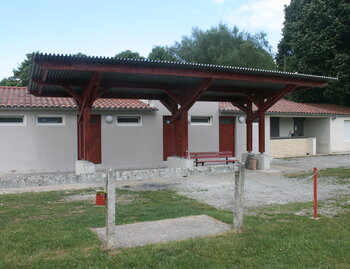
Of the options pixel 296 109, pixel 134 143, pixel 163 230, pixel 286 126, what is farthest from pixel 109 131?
pixel 286 126

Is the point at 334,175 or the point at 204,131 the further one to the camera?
the point at 204,131

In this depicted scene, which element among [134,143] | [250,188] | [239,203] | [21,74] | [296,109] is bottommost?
[250,188]

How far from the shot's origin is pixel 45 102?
1373 centimetres

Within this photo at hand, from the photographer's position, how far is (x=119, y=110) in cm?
1463

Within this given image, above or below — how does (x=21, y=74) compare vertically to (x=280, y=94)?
above

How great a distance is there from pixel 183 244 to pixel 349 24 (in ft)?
79.0

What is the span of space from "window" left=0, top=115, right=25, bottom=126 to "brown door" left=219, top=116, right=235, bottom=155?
9228mm

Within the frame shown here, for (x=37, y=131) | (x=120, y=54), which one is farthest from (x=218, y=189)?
(x=120, y=54)

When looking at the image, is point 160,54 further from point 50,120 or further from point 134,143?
point 50,120

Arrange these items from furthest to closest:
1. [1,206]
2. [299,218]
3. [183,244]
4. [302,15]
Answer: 1. [302,15]
2. [1,206]
3. [299,218]
4. [183,244]

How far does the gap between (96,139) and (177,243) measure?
34.8ft

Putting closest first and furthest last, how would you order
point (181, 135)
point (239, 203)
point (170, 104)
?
point (239, 203), point (181, 135), point (170, 104)

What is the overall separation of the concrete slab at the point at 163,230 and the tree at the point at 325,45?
70.5 feet

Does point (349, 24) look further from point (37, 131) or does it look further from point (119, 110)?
point (37, 131)
